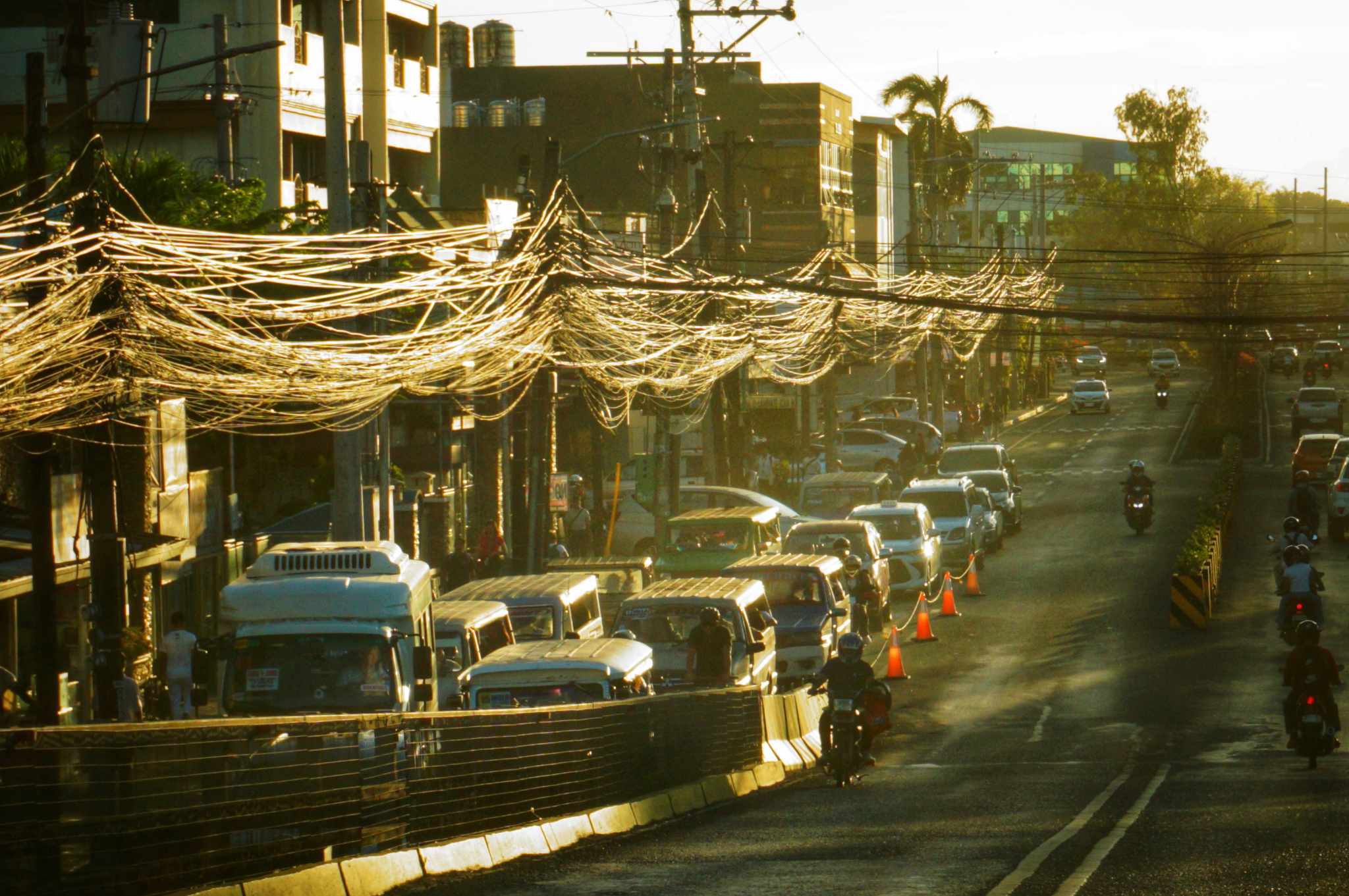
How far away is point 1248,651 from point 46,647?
837 inches

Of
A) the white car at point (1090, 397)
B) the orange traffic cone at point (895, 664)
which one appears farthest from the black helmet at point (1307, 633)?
the white car at point (1090, 397)

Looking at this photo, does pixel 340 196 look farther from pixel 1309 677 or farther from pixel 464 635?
pixel 1309 677

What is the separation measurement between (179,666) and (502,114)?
215 feet

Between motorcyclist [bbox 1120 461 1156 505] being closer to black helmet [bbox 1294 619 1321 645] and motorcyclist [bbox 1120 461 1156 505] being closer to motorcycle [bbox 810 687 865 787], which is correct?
black helmet [bbox 1294 619 1321 645]

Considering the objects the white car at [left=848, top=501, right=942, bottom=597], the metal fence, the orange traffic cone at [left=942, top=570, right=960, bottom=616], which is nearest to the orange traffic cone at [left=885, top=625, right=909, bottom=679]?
the orange traffic cone at [left=942, top=570, right=960, bottom=616]

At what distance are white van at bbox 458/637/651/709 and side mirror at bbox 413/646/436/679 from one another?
568mm

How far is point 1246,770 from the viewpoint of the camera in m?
20.1

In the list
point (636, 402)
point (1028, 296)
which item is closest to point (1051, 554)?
point (636, 402)

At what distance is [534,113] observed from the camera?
86.8 metres

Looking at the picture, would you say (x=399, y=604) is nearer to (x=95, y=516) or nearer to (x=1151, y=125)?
(x=95, y=516)

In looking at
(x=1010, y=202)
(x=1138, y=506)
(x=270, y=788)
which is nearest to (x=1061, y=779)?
(x=270, y=788)

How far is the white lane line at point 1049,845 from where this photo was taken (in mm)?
11781

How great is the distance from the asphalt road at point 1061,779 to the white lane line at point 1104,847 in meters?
0.05

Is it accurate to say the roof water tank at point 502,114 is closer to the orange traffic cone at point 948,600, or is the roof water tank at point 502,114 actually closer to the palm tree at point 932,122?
the palm tree at point 932,122
